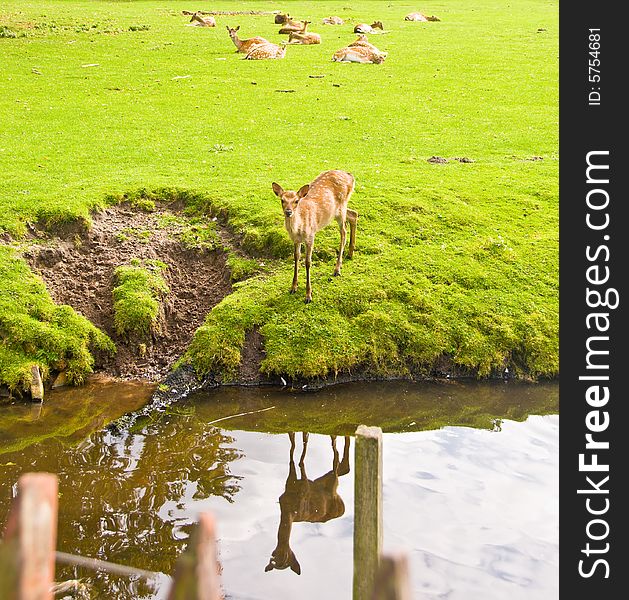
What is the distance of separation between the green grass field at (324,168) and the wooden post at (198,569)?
830cm

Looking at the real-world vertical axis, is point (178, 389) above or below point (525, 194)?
below

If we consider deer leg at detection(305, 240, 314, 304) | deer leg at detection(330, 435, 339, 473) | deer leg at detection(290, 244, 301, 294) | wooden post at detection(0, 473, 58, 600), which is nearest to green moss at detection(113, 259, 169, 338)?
deer leg at detection(290, 244, 301, 294)

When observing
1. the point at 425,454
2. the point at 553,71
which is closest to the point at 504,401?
the point at 425,454

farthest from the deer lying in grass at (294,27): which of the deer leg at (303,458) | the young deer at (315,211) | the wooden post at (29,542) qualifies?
the wooden post at (29,542)

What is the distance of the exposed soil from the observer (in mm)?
10734

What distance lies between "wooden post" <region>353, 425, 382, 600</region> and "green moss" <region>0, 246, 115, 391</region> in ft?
20.7

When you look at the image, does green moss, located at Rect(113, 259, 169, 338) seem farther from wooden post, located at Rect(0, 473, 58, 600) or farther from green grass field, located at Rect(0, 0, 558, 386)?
wooden post, located at Rect(0, 473, 58, 600)

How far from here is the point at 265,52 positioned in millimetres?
28453

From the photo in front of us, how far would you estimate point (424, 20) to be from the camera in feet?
128

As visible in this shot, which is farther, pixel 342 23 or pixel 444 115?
pixel 342 23

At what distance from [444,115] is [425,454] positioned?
14.5 m

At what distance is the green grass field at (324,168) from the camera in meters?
10.9

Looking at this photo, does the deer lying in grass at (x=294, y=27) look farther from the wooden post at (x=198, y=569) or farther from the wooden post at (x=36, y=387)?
the wooden post at (x=198, y=569)

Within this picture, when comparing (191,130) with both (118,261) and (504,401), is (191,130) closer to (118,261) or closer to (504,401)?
(118,261)
